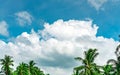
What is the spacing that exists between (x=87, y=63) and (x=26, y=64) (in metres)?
29.9

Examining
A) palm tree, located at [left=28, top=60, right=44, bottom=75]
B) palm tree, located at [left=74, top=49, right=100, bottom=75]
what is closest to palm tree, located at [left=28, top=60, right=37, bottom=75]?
palm tree, located at [left=28, top=60, right=44, bottom=75]

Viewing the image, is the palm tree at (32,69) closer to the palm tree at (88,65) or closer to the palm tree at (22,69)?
the palm tree at (22,69)

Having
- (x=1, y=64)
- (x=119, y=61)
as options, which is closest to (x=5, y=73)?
(x=1, y=64)

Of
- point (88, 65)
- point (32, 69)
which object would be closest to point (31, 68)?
point (32, 69)

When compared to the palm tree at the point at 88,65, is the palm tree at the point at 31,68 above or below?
above

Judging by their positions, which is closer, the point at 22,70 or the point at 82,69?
the point at 82,69

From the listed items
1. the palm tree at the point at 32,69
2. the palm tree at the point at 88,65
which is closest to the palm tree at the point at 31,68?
the palm tree at the point at 32,69

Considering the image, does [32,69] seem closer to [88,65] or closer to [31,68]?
[31,68]

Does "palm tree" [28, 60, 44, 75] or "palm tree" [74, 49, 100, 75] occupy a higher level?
"palm tree" [28, 60, 44, 75]

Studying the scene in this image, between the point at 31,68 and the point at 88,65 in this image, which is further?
the point at 31,68

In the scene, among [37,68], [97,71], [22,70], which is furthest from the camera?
[37,68]

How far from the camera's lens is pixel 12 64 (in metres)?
96.8

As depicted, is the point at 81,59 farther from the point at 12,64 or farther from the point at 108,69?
the point at 12,64

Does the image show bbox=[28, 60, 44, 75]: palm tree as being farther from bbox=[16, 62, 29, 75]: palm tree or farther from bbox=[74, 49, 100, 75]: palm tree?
bbox=[74, 49, 100, 75]: palm tree
